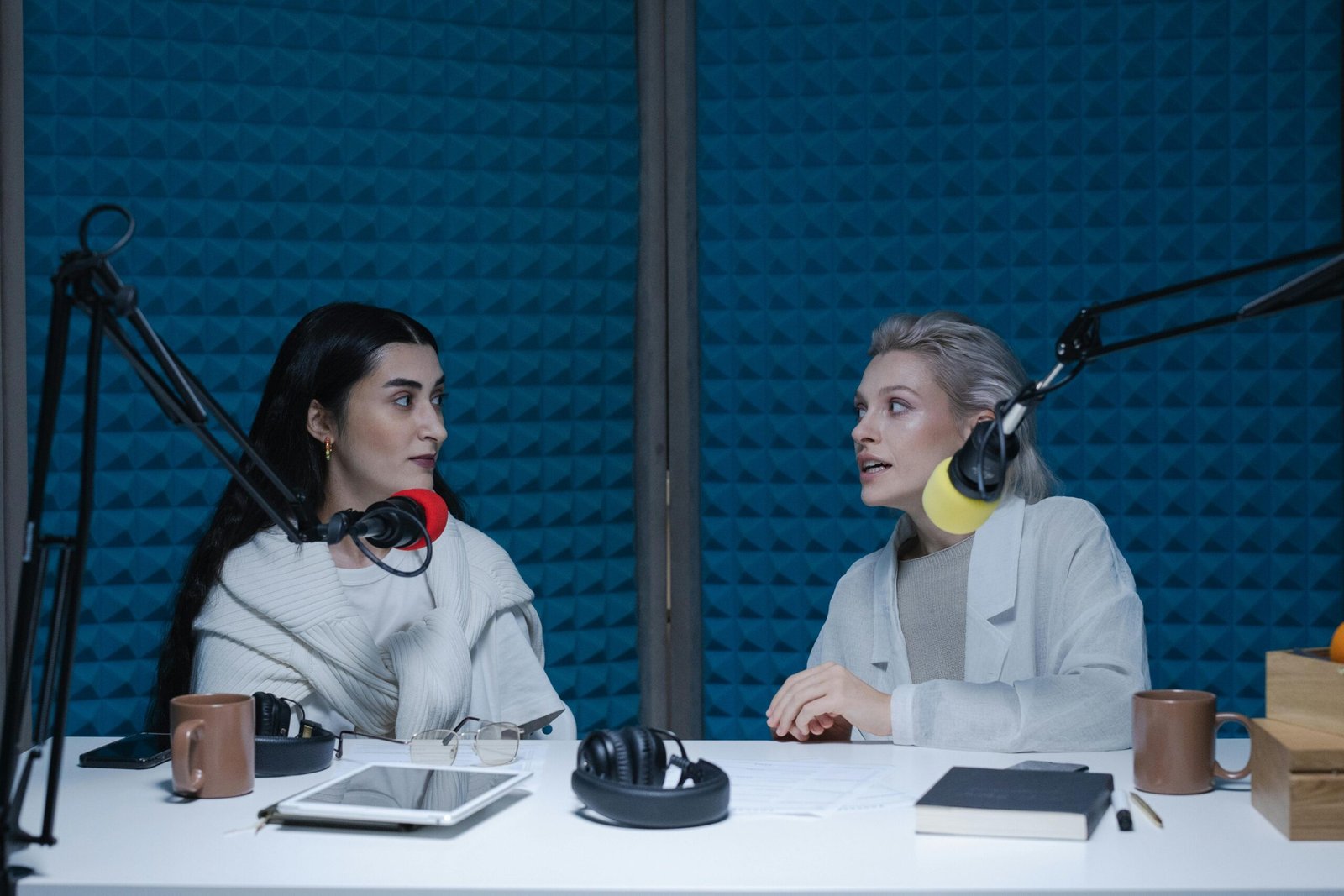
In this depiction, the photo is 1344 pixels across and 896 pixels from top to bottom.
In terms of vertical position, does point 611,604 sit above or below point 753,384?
below

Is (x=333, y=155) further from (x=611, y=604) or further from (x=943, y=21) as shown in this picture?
(x=943, y=21)

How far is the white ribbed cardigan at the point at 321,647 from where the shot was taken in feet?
7.29

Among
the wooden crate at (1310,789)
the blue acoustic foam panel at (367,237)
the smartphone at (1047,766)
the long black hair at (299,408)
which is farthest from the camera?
the blue acoustic foam panel at (367,237)

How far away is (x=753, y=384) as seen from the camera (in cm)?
320

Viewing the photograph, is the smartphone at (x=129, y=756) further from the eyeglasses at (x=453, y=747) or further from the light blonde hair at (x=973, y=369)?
the light blonde hair at (x=973, y=369)

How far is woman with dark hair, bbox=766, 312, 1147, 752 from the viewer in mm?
1814

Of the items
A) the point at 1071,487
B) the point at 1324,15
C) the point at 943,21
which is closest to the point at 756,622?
the point at 1071,487

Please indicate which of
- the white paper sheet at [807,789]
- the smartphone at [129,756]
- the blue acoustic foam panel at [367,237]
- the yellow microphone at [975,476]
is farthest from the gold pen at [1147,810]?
the blue acoustic foam panel at [367,237]

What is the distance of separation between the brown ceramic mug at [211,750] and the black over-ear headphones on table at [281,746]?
7cm

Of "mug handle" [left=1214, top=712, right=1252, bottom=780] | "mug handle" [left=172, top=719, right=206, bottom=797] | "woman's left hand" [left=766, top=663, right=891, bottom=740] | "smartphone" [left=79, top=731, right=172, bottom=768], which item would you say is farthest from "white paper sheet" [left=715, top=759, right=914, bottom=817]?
"smartphone" [left=79, top=731, right=172, bottom=768]

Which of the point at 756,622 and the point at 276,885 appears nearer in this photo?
the point at 276,885

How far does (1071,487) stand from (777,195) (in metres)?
1.02

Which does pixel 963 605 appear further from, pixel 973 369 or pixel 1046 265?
pixel 1046 265

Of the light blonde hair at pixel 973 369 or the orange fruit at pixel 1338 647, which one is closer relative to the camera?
the orange fruit at pixel 1338 647
